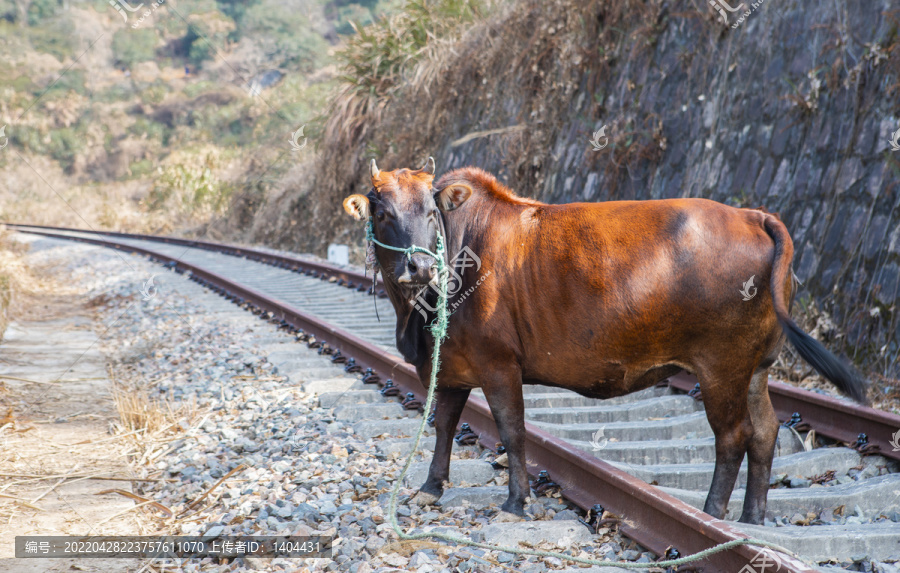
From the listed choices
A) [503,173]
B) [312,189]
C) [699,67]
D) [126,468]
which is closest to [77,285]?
[312,189]

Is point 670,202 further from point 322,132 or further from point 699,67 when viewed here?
point 322,132

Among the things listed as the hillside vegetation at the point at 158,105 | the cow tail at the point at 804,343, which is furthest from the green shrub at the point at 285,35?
the cow tail at the point at 804,343

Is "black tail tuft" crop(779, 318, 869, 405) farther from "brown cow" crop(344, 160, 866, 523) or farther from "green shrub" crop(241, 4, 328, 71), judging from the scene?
"green shrub" crop(241, 4, 328, 71)

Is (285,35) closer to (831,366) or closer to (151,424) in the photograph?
(151,424)

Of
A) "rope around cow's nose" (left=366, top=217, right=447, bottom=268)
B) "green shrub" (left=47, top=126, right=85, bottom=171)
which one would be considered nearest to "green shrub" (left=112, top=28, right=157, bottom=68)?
"green shrub" (left=47, top=126, right=85, bottom=171)

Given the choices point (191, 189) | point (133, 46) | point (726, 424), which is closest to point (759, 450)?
point (726, 424)

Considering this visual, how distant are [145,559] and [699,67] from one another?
719cm

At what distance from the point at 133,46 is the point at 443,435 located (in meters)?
61.4

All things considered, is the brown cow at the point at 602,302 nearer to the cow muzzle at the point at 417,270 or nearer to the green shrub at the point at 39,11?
the cow muzzle at the point at 417,270

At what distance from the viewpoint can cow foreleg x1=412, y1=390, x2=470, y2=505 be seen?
364cm

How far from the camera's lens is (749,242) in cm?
304

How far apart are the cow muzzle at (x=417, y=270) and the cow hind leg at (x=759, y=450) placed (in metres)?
1.49

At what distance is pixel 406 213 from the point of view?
321 cm

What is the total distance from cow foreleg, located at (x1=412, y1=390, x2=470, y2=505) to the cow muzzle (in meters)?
0.74
